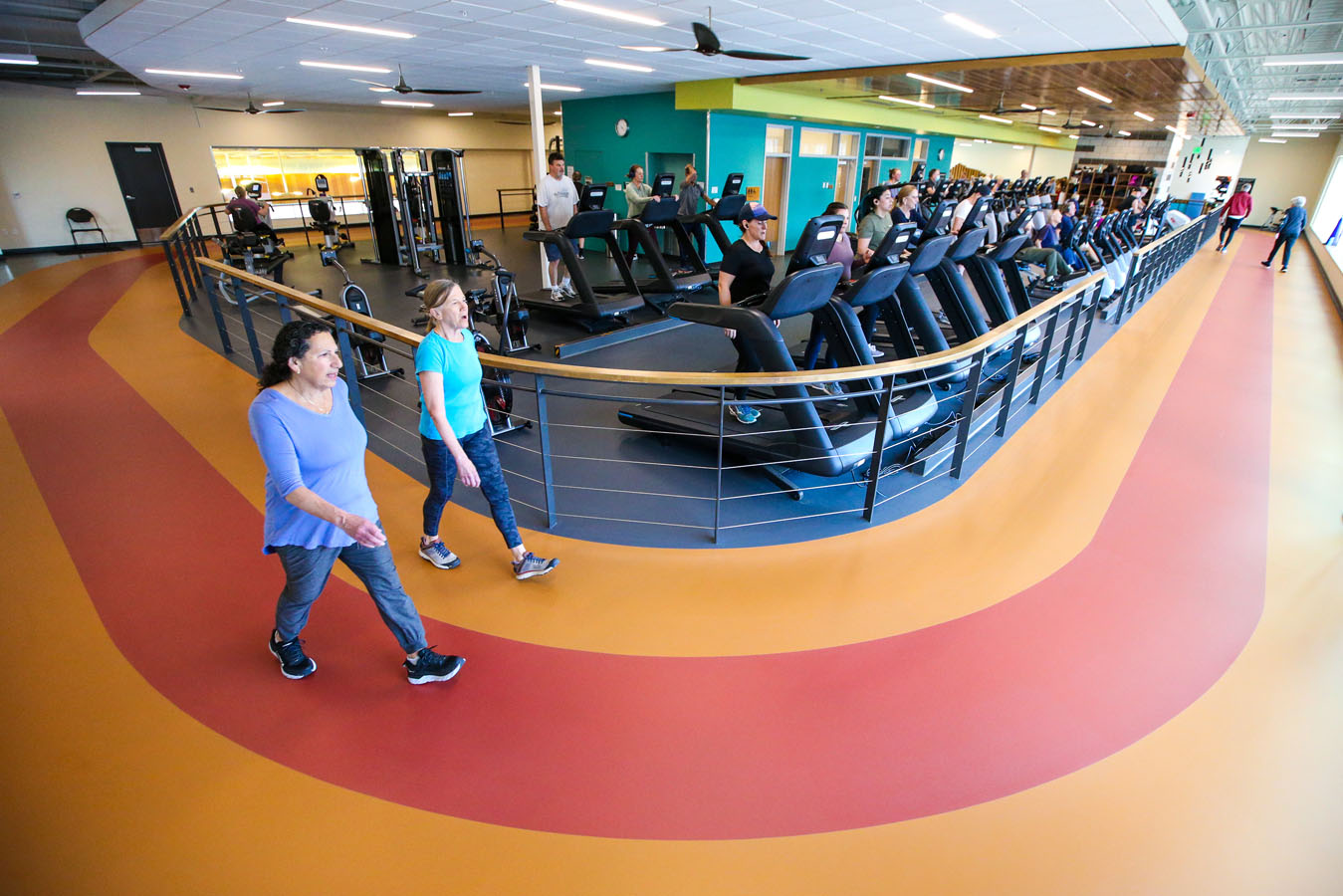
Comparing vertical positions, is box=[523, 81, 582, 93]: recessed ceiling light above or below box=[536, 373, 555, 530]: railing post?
above

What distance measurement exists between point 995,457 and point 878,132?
1315 centimetres

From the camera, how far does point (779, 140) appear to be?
1207 cm

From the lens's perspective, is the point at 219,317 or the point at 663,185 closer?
the point at 219,317

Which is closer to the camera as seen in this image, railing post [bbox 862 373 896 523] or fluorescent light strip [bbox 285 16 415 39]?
railing post [bbox 862 373 896 523]

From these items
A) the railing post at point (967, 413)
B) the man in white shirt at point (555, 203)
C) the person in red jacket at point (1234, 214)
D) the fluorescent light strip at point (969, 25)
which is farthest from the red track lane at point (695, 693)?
the person in red jacket at point (1234, 214)

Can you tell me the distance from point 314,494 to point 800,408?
7.98ft

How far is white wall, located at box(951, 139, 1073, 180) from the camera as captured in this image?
77.9ft

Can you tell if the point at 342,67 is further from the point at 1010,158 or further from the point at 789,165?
the point at 1010,158

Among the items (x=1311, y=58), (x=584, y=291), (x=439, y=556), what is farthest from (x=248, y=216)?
(x=1311, y=58)

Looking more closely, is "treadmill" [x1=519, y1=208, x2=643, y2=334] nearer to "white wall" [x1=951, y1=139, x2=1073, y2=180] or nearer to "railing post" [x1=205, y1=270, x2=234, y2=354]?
"railing post" [x1=205, y1=270, x2=234, y2=354]

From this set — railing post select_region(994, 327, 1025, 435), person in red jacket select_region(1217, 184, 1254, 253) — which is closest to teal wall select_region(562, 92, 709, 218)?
railing post select_region(994, 327, 1025, 435)

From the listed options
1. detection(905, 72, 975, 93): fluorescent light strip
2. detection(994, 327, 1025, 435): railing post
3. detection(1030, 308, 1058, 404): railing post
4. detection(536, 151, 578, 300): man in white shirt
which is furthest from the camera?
detection(905, 72, 975, 93): fluorescent light strip

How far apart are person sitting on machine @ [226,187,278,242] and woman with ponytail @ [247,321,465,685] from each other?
8.78m

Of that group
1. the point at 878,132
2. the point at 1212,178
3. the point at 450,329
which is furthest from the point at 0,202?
the point at 1212,178
